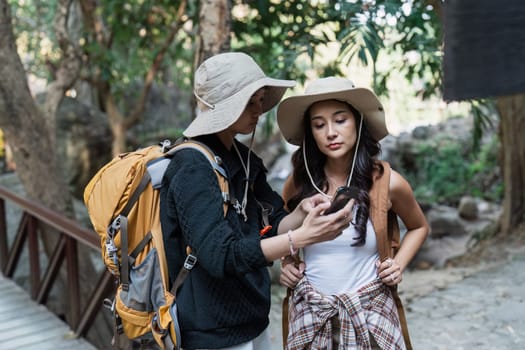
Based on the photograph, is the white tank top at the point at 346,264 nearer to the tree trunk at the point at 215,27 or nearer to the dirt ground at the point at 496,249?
the tree trunk at the point at 215,27

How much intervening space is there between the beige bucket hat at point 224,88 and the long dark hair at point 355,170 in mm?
334

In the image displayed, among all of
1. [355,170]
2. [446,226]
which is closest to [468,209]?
[446,226]

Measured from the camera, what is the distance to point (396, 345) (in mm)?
1932

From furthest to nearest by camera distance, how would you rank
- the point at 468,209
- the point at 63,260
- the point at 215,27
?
the point at 468,209, the point at 63,260, the point at 215,27

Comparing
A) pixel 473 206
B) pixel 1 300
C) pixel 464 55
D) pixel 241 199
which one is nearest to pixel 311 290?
pixel 241 199

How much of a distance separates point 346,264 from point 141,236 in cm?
65

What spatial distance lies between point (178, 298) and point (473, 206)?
970 cm

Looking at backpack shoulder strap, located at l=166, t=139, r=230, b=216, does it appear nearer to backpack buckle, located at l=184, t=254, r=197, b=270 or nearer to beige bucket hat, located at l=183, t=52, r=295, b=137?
beige bucket hat, located at l=183, t=52, r=295, b=137

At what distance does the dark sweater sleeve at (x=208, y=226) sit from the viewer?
160 cm

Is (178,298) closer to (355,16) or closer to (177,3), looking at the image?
(355,16)

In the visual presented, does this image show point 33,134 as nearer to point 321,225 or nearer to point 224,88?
point 224,88

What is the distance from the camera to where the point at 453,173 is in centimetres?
1208

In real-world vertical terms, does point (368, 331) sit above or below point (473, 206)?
above

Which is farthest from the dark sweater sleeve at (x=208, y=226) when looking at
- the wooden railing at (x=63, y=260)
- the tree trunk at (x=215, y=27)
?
the wooden railing at (x=63, y=260)
